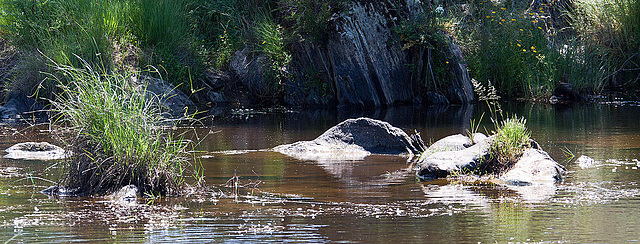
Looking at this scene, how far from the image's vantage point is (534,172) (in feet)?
26.3

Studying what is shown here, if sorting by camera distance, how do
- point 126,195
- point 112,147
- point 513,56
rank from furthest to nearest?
point 513,56 < point 112,147 < point 126,195

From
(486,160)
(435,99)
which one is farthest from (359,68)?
(486,160)

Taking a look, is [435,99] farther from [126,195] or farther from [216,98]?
[126,195]

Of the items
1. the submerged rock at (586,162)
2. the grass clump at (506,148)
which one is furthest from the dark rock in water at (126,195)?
the submerged rock at (586,162)

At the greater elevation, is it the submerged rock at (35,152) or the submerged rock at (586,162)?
the submerged rock at (35,152)

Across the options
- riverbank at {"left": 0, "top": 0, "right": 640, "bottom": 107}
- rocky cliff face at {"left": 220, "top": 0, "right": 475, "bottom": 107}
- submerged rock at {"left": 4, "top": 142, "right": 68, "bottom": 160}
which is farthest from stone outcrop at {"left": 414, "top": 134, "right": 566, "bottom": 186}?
riverbank at {"left": 0, "top": 0, "right": 640, "bottom": 107}

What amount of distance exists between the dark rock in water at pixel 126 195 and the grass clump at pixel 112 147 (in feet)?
0.27

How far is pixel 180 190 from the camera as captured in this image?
282 inches

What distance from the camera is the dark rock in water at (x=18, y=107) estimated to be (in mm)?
14930

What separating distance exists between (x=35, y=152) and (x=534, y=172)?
5981mm

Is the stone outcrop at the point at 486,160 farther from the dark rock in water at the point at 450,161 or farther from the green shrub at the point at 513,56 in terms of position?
the green shrub at the point at 513,56

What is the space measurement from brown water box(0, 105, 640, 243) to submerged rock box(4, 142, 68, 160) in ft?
1.34

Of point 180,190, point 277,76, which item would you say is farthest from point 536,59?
point 180,190

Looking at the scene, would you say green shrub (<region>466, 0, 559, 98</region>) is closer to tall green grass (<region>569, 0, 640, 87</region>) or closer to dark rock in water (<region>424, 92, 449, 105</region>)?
dark rock in water (<region>424, 92, 449, 105</region>)
